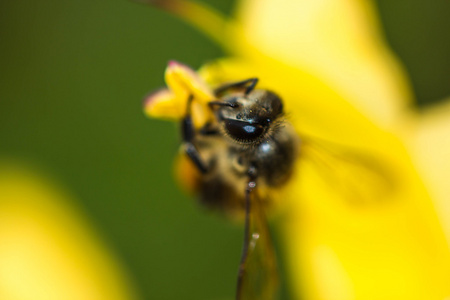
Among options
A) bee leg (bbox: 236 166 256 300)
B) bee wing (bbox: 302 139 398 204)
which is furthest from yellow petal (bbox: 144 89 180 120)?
bee wing (bbox: 302 139 398 204)

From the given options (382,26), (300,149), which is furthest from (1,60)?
(300,149)

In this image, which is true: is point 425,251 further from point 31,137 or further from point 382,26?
point 31,137

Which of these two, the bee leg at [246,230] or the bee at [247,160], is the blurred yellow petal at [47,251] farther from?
the bee leg at [246,230]

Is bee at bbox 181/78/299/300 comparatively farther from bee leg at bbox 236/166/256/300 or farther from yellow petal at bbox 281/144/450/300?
yellow petal at bbox 281/144/450/300

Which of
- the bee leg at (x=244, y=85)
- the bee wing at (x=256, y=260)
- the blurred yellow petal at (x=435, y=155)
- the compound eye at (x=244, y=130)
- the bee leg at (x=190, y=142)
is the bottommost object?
the bee wing at (x=256, y=260)

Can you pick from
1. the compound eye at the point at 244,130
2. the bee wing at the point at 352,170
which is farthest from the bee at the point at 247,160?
the bee wing at the point at 352,170

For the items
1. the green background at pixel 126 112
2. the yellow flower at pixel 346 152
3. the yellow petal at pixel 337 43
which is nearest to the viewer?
the yellow flower at pixel 346 152

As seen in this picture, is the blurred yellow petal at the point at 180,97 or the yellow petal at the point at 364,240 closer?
the blurred yellow petal at the point at 180,97

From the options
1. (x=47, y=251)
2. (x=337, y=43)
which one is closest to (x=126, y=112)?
(x=47, y=251)

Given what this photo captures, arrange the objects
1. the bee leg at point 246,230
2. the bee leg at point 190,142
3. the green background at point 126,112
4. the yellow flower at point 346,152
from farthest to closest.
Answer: the green background at point 126,112
the yellow flower at point 346,152
the bee leg at point 190,142
the bee leg at point 246,230
